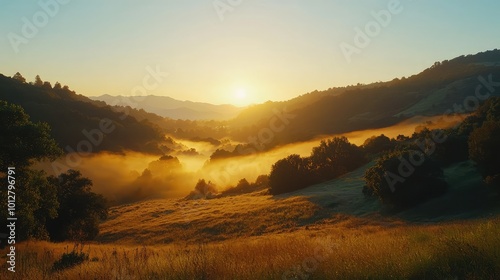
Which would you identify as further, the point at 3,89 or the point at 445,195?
the point at 3,89

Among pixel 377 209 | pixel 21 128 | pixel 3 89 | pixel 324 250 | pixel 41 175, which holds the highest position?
pixel 3 89

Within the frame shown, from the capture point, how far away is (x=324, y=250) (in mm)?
9562

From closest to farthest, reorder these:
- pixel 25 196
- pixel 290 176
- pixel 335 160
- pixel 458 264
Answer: pixel 458 264, pixel 25 196, pixel 290 176, pixel 335 160

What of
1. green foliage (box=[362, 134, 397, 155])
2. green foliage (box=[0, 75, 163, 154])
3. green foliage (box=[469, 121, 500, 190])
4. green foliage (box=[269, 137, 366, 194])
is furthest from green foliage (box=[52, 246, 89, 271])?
green foliage (box=[0, 75, 163, 154])

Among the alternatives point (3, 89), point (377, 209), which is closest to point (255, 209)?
point (377, 209)

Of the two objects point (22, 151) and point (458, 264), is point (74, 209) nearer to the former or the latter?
point (22, 151)

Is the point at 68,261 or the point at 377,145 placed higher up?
the point at 377,145

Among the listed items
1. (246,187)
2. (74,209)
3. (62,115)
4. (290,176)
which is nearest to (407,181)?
(290,176)

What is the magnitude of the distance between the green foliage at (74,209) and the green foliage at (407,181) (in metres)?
36.7

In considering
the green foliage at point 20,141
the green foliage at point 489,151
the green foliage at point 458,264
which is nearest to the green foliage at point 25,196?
the green foliage at point 20,141

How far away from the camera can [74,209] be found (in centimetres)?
4741

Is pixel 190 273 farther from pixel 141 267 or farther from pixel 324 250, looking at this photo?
pixel 324 250

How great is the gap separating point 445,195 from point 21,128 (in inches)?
1821

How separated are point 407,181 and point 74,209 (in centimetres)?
4195
